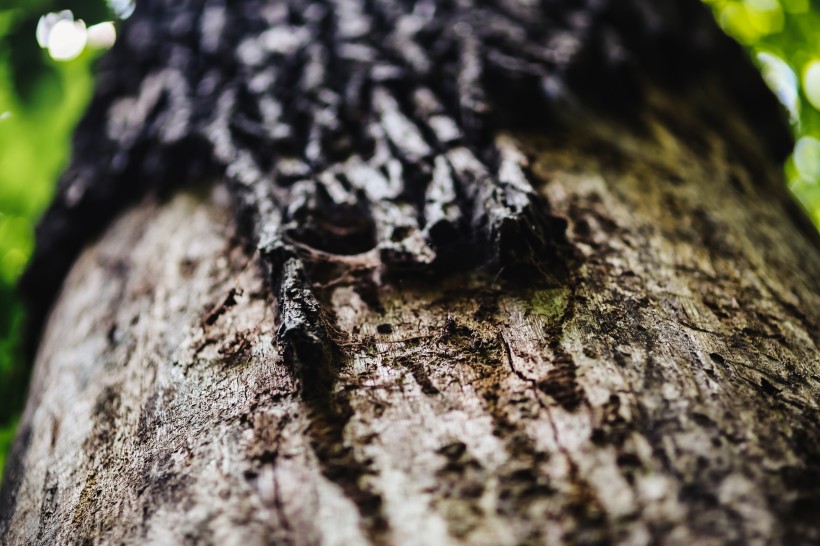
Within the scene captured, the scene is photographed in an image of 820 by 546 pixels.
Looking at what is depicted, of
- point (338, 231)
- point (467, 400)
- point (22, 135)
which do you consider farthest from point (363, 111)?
point (22, 135)

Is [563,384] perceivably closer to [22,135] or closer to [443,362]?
[443,362]

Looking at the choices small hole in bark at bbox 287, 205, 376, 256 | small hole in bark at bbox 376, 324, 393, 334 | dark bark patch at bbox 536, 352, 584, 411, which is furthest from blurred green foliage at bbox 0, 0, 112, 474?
dark bark patch at bbox 536, 352, 584, 411

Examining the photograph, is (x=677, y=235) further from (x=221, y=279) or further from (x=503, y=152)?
(x=221, y=279)

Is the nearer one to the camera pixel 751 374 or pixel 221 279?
pixel 751 374

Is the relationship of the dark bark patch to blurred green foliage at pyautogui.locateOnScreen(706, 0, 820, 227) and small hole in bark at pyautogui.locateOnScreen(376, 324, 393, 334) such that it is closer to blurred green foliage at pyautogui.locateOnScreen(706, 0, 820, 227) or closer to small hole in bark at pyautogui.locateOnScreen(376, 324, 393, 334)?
small hole in bark at pyautogui.locateOnScreen(376, 324, 393, 334)

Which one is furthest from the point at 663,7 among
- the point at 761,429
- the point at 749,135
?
the point at 761,429

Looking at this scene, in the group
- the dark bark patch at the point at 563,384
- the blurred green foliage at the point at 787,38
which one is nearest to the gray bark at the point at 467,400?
the dark bark patch at the point at 563,384
